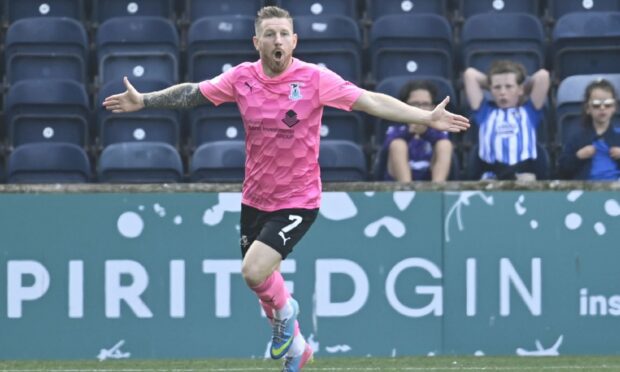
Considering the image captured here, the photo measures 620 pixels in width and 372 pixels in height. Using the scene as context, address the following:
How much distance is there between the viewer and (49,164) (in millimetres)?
11102

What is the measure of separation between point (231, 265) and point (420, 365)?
54.3 inches

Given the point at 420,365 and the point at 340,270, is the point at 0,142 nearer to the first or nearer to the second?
the point at 340,270

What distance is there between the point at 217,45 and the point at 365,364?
387cm

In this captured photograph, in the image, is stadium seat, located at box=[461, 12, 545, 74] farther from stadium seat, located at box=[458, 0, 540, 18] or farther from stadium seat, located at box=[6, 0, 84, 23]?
stadium seat, located at box=[6, 0, 84, 23]

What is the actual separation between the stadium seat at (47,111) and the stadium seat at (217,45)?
0.93m

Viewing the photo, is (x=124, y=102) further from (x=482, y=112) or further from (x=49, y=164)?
(x=482, y=112)

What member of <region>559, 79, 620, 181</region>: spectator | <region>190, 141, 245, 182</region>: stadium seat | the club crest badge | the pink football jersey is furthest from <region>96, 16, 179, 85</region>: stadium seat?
the club crest badge

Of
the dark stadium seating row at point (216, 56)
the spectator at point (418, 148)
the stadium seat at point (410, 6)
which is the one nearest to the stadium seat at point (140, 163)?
the dark stadium seating row at point (216, 56)

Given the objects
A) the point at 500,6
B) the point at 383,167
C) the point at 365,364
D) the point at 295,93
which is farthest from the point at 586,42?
the point at 295,93

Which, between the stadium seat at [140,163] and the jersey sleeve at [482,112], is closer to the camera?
the jersey sleeve at [482,112]

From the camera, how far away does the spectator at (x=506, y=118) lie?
10.4 m

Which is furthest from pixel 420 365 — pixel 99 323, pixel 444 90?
pixel 444 90

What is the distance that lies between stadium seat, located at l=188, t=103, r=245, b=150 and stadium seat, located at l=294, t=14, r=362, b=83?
75 centimetres

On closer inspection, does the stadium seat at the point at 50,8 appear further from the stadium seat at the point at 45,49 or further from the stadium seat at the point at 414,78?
the stadium seat at the point at 414,78
